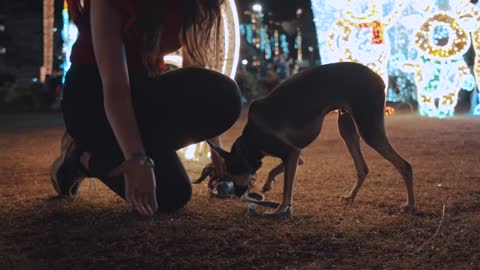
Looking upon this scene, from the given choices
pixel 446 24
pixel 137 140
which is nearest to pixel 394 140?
pixel 446 24

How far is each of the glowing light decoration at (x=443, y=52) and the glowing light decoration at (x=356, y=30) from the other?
0.61m

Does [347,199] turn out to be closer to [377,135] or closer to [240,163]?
[377,135]

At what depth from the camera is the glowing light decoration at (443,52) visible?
11.0m

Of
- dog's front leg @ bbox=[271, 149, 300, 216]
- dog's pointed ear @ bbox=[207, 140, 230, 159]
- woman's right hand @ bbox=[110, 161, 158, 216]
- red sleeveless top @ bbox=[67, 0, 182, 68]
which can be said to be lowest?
dog's front leg @ bbox=[271, 149, 300, 216]

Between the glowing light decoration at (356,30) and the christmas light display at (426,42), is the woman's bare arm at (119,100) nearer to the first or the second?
the glowing light decoration at (356,30)

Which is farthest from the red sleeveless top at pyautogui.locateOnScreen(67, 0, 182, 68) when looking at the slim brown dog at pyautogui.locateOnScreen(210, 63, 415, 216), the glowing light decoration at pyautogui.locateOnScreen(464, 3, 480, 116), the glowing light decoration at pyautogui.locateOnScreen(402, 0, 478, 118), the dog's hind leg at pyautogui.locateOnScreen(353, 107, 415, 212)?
the glowing light decoration at pyautogui.locateOnScreen(464, 3, 480, 116)

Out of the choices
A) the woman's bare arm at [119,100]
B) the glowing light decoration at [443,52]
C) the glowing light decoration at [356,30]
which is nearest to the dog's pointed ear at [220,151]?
the woman's bare arm at [119,100]

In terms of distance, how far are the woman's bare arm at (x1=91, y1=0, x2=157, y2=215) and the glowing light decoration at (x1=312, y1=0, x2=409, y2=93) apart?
30.8 ft

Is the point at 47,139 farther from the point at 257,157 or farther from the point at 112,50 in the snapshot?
the point at 112,50

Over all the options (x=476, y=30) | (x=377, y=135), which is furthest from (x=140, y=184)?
(x=476, y=30)

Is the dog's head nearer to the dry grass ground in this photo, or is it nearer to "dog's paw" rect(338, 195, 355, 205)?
the dry grass ground

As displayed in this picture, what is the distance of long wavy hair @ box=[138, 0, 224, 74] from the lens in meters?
2.12

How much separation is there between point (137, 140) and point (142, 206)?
0.20 meters

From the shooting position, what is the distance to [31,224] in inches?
117
